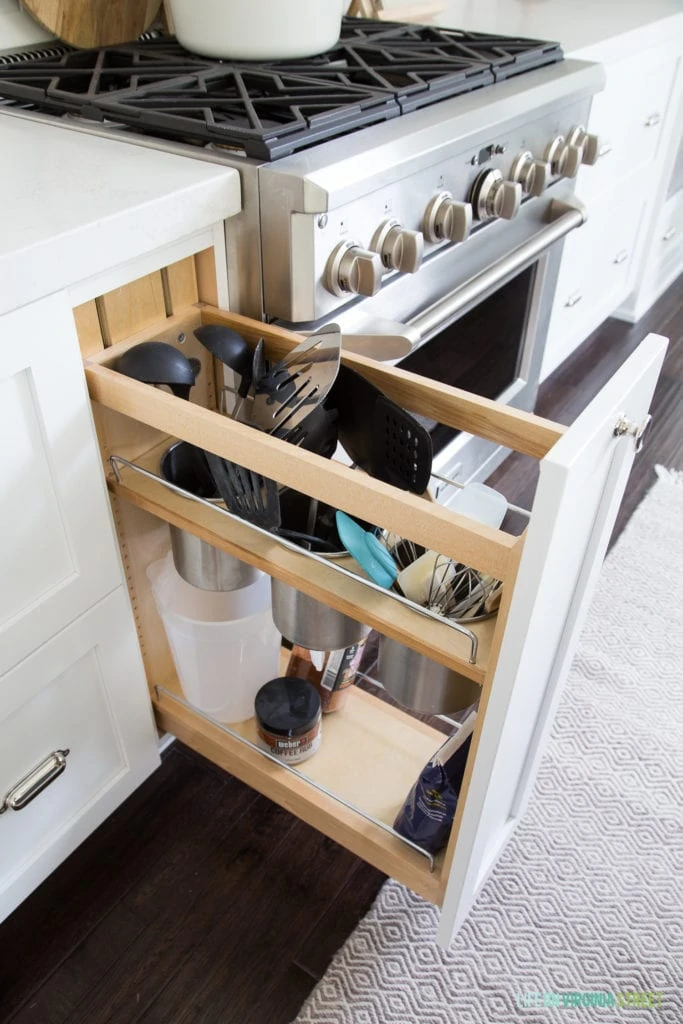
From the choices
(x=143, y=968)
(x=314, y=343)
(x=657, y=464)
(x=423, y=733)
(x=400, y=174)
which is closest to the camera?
(x=314, y=343)

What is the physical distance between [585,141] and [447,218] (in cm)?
46

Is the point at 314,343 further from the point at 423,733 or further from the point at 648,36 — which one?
the point at 648,36

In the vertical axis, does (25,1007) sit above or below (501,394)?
below

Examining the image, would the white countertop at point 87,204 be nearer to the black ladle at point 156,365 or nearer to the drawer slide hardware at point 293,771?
the black ladle at point 156,365

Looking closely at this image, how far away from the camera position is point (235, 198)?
2.65ft

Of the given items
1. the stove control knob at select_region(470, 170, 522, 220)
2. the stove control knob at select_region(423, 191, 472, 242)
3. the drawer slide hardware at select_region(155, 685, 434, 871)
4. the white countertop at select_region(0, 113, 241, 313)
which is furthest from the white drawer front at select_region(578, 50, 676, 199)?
the drawer slide hardware at select_region(155, 685, 434, 871)

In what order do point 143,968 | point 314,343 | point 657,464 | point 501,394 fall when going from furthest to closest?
1. point 657,464
2. point 501,394
3. point 143,968
4. point 314,343

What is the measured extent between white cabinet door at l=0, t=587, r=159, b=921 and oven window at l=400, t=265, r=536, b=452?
1.85 ft

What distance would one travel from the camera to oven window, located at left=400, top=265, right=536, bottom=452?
1.18 m

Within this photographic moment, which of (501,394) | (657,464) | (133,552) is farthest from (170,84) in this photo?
(657,464)

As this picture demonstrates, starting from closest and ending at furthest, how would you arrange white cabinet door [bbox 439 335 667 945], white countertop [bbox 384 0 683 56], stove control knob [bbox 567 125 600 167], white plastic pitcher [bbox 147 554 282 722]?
white cabinet door [bbox 439 335 667 945] → white plastic pitcher [bbox 147 554 282 722] → stove control knob [bbox 567 125 600 167] → white countertop [bbox 384 0 683 56]

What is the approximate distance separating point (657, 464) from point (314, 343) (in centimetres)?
136

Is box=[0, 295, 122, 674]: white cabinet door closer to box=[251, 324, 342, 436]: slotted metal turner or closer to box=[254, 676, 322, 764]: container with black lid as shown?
box=[251, 324, 342, 436]: slotted metal turner

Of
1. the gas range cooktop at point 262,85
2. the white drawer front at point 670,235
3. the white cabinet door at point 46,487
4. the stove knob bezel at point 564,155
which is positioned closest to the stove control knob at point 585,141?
the stove knob bezel at point 564,155
